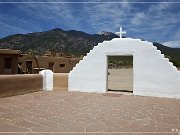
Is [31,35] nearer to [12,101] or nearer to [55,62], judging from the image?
[55,62]

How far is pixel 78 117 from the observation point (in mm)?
8469

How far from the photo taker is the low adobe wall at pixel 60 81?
51.0 feet

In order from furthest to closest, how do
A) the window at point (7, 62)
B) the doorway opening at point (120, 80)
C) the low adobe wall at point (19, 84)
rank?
1. the window at point (7, 62)
2. the doorway opening at point (120, 80)
3. the low adobe wall at point (19, 84)

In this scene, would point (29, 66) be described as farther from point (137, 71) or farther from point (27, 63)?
point (137, 71)

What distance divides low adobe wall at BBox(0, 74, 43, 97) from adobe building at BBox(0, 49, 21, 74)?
869 centimetres

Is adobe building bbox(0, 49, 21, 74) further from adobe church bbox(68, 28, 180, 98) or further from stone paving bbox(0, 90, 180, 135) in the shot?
stone paving bbox(0, 90, 180, 135)

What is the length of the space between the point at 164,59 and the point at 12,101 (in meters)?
7.96

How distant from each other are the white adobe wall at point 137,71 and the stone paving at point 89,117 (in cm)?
110

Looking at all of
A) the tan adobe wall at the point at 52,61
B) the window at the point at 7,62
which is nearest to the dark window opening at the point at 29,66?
the tan adobe wall at the point at 52,61

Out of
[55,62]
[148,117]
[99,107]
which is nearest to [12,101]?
[99,107]

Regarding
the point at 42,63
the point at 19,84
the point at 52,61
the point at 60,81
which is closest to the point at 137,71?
the point at 60,81

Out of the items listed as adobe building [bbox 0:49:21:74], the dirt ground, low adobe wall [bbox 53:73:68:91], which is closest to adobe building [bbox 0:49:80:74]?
adobe building [bbox 0:49:21:74]

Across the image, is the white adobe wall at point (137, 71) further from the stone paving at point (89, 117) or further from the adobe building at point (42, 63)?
the adobe building at point (42, 63)

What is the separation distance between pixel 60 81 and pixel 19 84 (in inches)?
114
